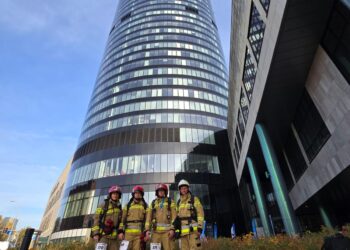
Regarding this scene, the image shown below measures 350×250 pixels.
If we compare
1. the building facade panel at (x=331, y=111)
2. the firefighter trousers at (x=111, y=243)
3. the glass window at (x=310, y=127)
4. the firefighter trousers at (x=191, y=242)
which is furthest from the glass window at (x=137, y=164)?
the firefighter trousers at (x=191, y=242)

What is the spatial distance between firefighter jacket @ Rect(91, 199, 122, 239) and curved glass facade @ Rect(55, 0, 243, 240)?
23.7m

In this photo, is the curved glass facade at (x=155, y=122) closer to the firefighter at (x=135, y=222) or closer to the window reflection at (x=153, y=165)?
the window reflection at (x=153, y=165)

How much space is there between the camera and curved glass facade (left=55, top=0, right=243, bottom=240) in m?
30.8

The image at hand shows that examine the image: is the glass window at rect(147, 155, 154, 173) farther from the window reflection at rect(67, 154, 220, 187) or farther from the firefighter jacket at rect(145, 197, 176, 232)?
the firefighter jacket at rect(145, 197, 176, 232)

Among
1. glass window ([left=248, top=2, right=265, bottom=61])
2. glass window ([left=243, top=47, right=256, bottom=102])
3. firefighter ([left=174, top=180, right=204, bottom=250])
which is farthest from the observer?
glass window ([left=243, top=47, right=256, bottom=102])

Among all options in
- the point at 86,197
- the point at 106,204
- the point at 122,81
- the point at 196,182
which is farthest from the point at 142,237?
the point at 122,81

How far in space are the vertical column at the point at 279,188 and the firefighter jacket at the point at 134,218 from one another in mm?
11203

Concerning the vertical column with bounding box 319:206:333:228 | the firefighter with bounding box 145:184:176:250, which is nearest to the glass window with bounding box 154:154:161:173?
the vertical column with bounding box 319:206:333:228

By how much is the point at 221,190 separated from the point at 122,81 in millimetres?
28654

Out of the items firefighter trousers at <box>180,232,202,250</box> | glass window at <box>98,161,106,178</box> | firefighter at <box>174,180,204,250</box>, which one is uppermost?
glass window at <box>98,161,106,178</box>

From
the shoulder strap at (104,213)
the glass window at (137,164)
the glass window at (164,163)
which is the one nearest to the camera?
the shoulder strap at (104,213)

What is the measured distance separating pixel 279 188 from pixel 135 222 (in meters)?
12.7

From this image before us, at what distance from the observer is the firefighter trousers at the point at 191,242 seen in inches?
205

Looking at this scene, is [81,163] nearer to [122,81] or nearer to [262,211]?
[122,81]
